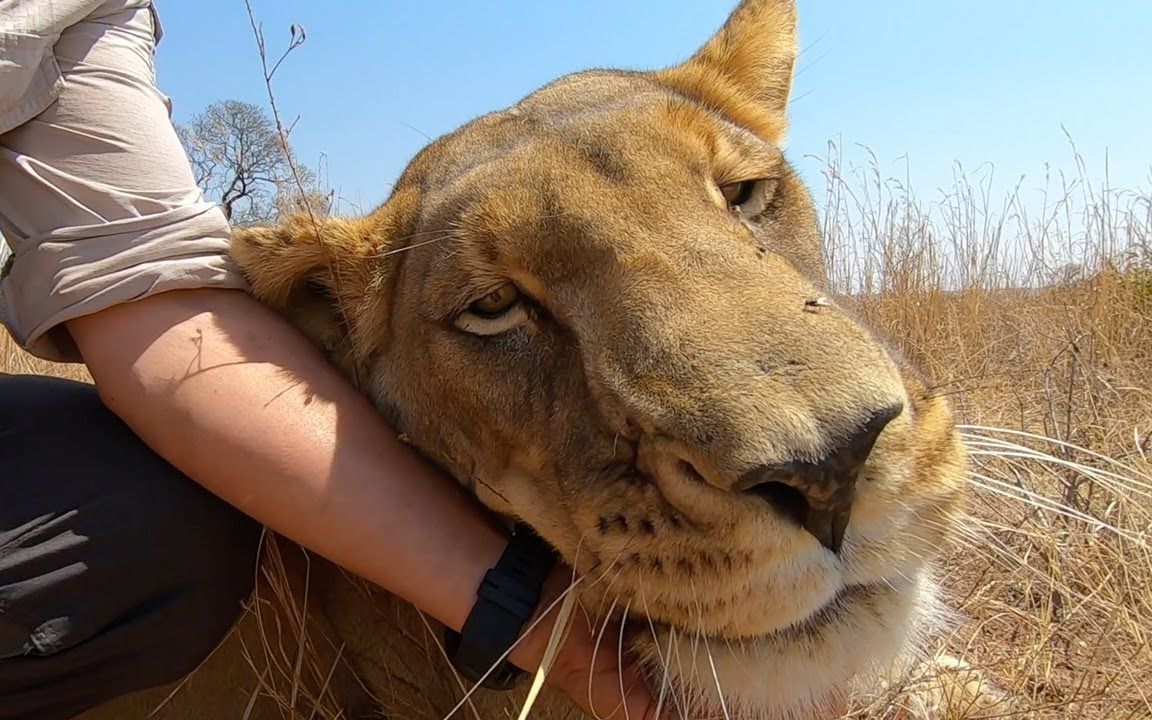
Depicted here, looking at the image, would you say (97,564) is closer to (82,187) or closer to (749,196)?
(82,187)

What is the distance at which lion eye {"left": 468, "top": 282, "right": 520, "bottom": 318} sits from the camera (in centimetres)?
207

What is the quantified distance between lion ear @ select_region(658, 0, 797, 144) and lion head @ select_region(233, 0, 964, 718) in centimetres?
20

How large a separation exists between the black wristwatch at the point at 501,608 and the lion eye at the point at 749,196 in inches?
34.9

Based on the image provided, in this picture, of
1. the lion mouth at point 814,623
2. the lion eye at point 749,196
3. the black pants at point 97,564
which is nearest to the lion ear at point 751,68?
the lion eye at point 749,196

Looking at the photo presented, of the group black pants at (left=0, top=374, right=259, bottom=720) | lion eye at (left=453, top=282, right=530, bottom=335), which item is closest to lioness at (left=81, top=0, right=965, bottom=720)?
lion eye at (left=453, top=282, right=530, bottom=335)

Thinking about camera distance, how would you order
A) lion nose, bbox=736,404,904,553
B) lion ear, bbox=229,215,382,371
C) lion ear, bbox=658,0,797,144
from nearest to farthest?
lion nose, bbox=736,404,904,553, lion ear, bbox=229,215,382,371, lion ear, bbox=658,0,797,144

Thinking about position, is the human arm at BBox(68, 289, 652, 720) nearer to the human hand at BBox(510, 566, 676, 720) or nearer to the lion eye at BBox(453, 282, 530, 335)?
the human hand at BBox(510, 566, 676, 720)

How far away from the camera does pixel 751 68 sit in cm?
288

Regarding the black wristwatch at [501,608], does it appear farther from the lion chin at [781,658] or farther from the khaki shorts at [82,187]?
the khaki shorts at [82,187]

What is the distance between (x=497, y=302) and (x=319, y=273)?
0.53m

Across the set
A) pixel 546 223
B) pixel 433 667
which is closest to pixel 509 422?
pixel 546 223

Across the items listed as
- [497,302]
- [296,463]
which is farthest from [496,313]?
[296,463]

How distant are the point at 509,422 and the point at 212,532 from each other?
622mm

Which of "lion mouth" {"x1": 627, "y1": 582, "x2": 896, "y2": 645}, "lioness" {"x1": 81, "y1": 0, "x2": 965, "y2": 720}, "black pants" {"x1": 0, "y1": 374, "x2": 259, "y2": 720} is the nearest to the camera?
"lioness" {"x1": 81, "y1": 0, "x2": 965, "y2": 720}
